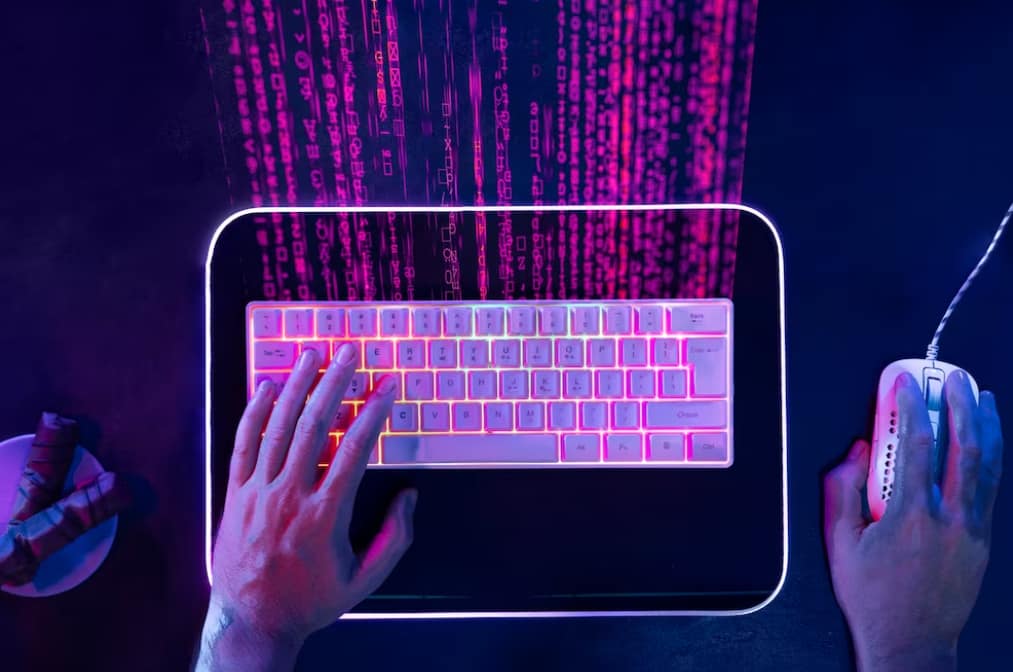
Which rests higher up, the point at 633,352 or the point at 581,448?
the point at 633,352

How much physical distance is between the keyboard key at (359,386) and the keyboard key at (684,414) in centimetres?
36

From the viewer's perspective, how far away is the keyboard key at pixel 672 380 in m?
0.89

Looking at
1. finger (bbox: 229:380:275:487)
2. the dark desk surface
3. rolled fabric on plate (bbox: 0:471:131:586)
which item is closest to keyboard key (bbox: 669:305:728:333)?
the dark desk surface

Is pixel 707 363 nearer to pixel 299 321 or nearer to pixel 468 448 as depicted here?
pixel 468 448

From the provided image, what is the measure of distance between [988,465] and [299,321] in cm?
89

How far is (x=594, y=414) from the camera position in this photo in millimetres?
893

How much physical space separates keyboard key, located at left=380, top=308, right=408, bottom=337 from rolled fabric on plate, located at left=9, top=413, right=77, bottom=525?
1.42 feet

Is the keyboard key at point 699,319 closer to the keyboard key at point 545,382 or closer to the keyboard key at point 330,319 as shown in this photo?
the keyboard key at point 545,382

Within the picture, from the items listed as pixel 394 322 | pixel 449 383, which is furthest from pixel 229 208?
pixel 449 383

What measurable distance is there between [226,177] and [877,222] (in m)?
0.87

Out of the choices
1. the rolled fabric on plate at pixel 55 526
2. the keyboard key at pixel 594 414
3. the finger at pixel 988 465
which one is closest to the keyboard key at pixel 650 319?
the keyboard key at pixel 594 414

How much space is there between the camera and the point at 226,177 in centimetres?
94

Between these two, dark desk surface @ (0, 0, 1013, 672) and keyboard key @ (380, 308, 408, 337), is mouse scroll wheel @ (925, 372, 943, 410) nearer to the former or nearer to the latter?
dark desk surface @ (0, 0, 1013, 672)

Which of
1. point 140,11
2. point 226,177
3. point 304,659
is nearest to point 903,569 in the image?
point 304,659
